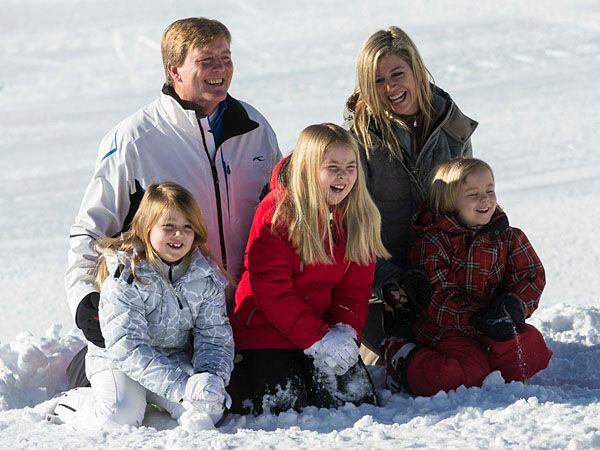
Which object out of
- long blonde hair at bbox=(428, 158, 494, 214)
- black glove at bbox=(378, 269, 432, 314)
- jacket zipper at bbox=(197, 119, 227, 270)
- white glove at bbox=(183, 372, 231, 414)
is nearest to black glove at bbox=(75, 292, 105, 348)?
white glove at bbox=(183, 372, 231, 414)

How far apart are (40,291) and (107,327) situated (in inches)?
105

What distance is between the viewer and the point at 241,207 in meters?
4.34

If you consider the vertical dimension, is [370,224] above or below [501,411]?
above

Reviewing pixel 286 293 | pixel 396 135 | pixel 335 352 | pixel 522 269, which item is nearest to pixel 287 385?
pixel 335 352

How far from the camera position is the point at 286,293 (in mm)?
3896

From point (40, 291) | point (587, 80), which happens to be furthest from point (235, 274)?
point (587, 80)

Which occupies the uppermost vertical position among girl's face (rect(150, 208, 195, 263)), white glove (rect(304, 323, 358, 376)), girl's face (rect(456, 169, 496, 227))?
girl's face (rect(456, 169, 496, 227))

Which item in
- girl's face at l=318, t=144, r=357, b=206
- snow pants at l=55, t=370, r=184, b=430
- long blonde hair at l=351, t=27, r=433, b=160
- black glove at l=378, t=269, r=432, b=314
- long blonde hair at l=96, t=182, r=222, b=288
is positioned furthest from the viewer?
long blonde hair at l=351, t=27, r=433, b=160

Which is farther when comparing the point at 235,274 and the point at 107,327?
the point at 235,274

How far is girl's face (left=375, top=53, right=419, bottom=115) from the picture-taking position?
174 inches

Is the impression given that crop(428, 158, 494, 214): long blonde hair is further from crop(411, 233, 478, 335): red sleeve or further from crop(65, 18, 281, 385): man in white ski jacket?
crop(65, 18, 281, 385): man in white ski jacket

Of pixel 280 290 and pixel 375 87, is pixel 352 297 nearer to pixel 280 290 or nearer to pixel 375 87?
pixel 280 290

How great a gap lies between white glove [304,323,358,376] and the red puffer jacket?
32 mm

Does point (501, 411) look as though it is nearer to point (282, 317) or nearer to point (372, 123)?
point (282, 317)
